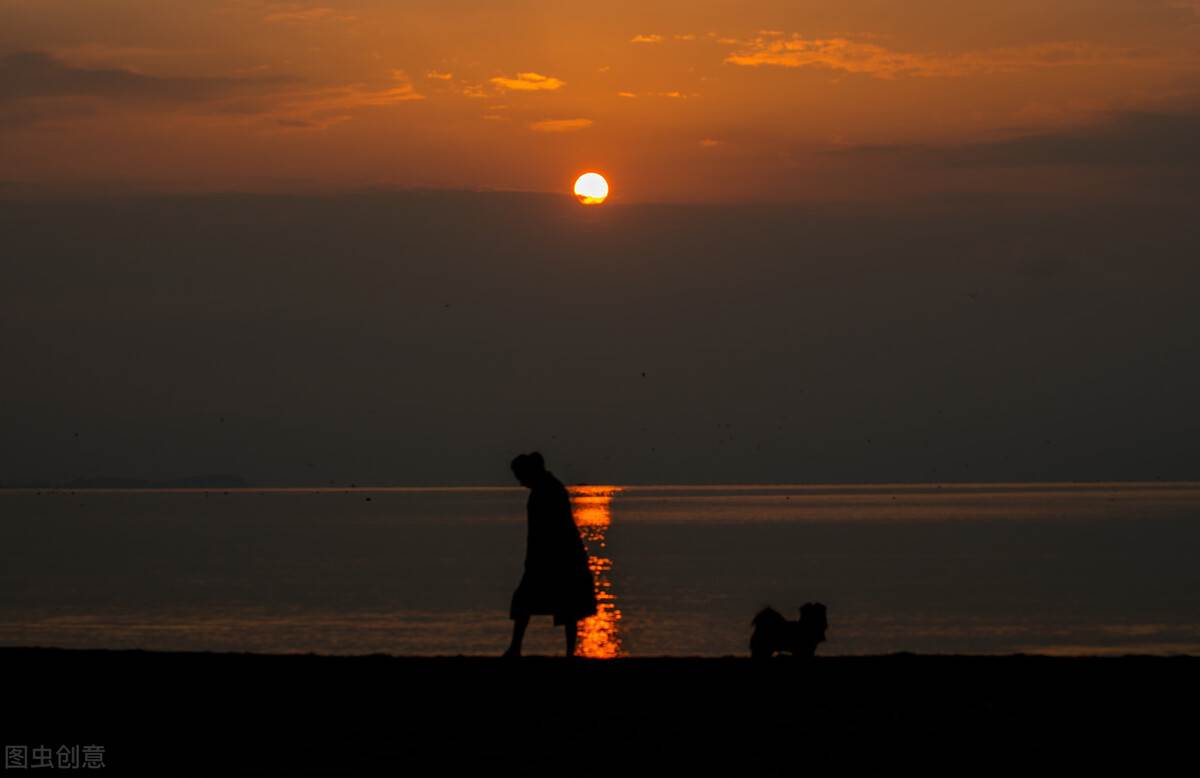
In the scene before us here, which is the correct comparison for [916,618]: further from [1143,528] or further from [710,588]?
[1143,528]

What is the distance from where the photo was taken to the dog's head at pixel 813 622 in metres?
15.5

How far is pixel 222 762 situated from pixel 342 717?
5.73 feet

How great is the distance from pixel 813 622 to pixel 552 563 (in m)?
3.04

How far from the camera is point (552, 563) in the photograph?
14.1 meters

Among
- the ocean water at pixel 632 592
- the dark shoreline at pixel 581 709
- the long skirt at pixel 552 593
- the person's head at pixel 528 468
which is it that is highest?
the ocean water at pixel 632 592

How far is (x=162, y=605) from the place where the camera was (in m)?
57.1

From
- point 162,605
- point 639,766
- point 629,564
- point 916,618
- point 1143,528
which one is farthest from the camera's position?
point 1143,528

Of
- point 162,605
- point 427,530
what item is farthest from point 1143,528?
point 162,605

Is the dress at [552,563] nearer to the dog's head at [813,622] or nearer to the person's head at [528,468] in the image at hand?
the person's head at [528,468]

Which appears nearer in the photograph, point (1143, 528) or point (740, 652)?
point (740, 652)

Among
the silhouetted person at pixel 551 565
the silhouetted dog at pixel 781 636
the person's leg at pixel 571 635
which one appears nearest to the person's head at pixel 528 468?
the silhouetted person at pixel 551 565

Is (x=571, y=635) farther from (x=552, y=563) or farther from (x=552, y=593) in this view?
(x=552, y=563)

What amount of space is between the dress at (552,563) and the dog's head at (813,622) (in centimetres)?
254

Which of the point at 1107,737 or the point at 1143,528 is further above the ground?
the point at 1143,528
